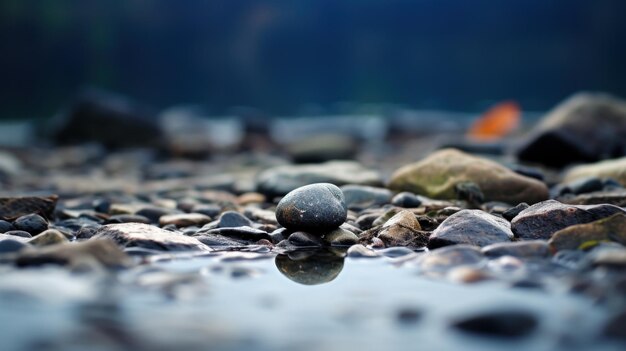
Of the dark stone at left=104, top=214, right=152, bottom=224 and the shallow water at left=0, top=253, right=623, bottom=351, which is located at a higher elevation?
the dark stone at left=104, top=214, right=152, bottom=224

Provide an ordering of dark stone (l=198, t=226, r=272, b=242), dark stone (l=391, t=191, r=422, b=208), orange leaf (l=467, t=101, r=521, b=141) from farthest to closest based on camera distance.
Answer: orange leaf (l=467, t=101, r=521, b=141) < dark stone (l=391, t=191, r=422, b=208) < dark stone (l=198, t=226, r=272, b=242)

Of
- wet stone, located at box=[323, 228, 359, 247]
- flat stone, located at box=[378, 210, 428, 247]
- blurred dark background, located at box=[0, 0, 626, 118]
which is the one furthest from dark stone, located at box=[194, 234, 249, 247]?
blurred dark background, located at box=[0, 0, 626, 118]

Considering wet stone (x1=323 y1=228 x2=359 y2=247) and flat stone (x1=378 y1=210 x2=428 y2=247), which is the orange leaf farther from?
wet stone (x1=323 y1=228 x2=359 y2=247)

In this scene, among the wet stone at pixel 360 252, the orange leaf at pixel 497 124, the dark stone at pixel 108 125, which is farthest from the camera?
the orange leaf at pixel 497 124

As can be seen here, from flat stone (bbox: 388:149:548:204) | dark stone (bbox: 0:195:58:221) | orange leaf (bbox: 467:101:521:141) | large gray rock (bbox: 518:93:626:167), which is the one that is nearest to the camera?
dark stone (bbox: 0:195:58:221)

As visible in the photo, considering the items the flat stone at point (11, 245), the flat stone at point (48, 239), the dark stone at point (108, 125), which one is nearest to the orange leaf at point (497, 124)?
the dark stone at point (108, 125)

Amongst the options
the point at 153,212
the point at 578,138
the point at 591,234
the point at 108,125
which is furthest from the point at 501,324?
the point at 108,125

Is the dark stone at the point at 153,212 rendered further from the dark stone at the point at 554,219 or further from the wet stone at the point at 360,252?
the dark stone at the point at 554,219
